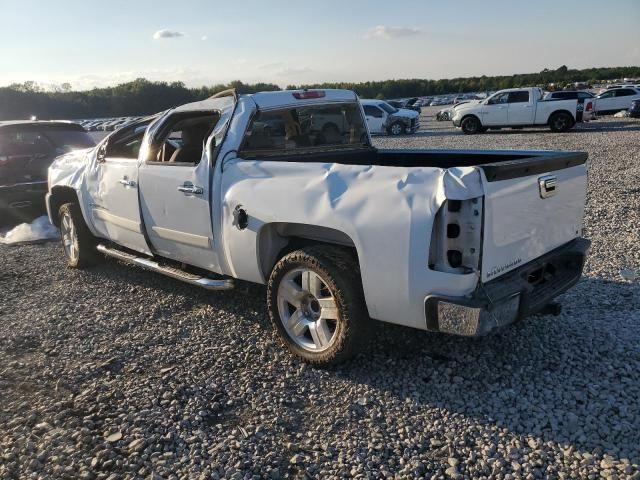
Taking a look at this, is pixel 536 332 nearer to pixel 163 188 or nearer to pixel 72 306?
pixel 163 188

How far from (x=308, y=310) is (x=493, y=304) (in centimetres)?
135

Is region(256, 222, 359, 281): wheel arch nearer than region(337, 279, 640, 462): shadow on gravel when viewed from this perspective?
No

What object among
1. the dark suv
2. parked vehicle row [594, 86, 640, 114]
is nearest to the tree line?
parked vehicle row [594, 86, 640, 114]

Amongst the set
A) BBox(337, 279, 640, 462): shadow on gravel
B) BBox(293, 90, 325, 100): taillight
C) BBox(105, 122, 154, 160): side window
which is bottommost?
BBox(337, 279, 640, 462): shadow on gravel

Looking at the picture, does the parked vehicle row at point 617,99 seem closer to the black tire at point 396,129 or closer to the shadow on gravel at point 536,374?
the black tire at point 396,129

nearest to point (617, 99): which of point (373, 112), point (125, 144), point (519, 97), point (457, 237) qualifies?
point (519, 97)

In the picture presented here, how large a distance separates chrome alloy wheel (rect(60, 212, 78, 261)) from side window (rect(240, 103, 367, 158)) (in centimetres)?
302

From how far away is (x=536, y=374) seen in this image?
353 cm

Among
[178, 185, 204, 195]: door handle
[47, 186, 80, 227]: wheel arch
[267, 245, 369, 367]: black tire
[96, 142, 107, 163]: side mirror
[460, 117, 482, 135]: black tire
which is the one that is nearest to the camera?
[267, 245, 369, 367]: black tire

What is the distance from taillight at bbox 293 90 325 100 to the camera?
4.80 m

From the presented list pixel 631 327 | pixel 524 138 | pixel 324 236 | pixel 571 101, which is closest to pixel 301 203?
pixel 324 236

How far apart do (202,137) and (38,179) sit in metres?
4.83

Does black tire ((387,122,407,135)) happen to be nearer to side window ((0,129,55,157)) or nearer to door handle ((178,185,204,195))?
side window ((0,129,55,157))

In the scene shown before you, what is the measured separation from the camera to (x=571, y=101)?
21.7m
